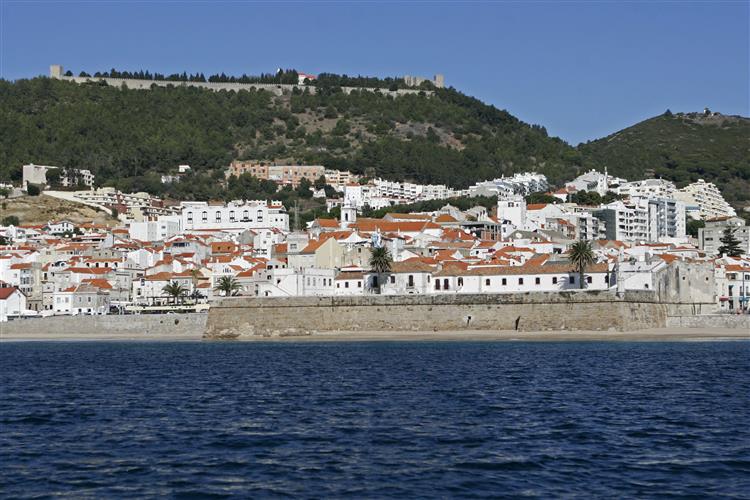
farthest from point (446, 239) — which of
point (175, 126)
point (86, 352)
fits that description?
point (175, 126)

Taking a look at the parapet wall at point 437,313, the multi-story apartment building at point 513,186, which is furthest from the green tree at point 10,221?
the parapet wall at point 437,313

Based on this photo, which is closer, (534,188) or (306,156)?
(534,188)

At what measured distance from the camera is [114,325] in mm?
73438

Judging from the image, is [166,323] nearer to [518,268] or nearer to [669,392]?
[518,268]

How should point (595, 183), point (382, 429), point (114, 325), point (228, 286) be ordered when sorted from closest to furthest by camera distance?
point (382, 429), point (114, 325), point (228, 286), point (595, 183)

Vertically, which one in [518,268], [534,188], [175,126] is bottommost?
[518,268]

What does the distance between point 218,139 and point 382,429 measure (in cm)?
16311

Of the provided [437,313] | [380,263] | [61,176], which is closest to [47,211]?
[61,176]

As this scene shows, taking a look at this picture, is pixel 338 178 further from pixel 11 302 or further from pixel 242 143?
pixel 11 302

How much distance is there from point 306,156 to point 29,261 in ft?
285

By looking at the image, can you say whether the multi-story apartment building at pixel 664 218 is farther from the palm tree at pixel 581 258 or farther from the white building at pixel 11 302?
the white building at pixel 11 302

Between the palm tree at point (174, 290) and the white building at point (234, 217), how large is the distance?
36.1 metres

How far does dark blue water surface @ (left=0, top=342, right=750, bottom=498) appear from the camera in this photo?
63.1 ft

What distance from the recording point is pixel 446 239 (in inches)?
3733
